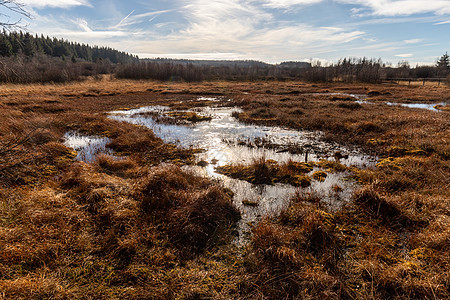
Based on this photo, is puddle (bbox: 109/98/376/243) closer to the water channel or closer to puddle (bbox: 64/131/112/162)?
the water channel

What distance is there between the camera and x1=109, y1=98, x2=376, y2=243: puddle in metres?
6.58

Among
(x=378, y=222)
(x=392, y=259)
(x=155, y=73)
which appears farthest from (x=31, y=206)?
(x=155, y=73)

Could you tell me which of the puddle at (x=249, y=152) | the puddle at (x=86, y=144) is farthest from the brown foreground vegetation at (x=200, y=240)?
the puddle at (x=86, y=144)

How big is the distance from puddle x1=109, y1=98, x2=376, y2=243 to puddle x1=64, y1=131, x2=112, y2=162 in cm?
342

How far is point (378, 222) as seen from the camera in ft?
18.0

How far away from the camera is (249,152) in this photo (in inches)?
432

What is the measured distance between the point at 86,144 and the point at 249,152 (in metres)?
9.31

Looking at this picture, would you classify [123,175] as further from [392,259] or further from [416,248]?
[416,248]

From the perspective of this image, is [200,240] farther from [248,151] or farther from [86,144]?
[86,144]

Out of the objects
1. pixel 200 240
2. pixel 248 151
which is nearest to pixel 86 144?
pixel 248 151

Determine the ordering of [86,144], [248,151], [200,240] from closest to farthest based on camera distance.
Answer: [200,240], [248,151], [86,144]

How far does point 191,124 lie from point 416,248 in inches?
600

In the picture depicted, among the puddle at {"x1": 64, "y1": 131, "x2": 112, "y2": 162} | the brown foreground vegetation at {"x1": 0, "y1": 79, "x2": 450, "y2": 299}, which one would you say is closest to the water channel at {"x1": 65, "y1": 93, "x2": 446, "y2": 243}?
the puddle at {"x1": 64, "y1": 131, "x2": 112, "y2": 162}

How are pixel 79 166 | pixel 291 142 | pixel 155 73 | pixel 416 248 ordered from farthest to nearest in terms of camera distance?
pixel 155 73 → pixel 291 142 → pixel 79 166 → pixel 416 248
